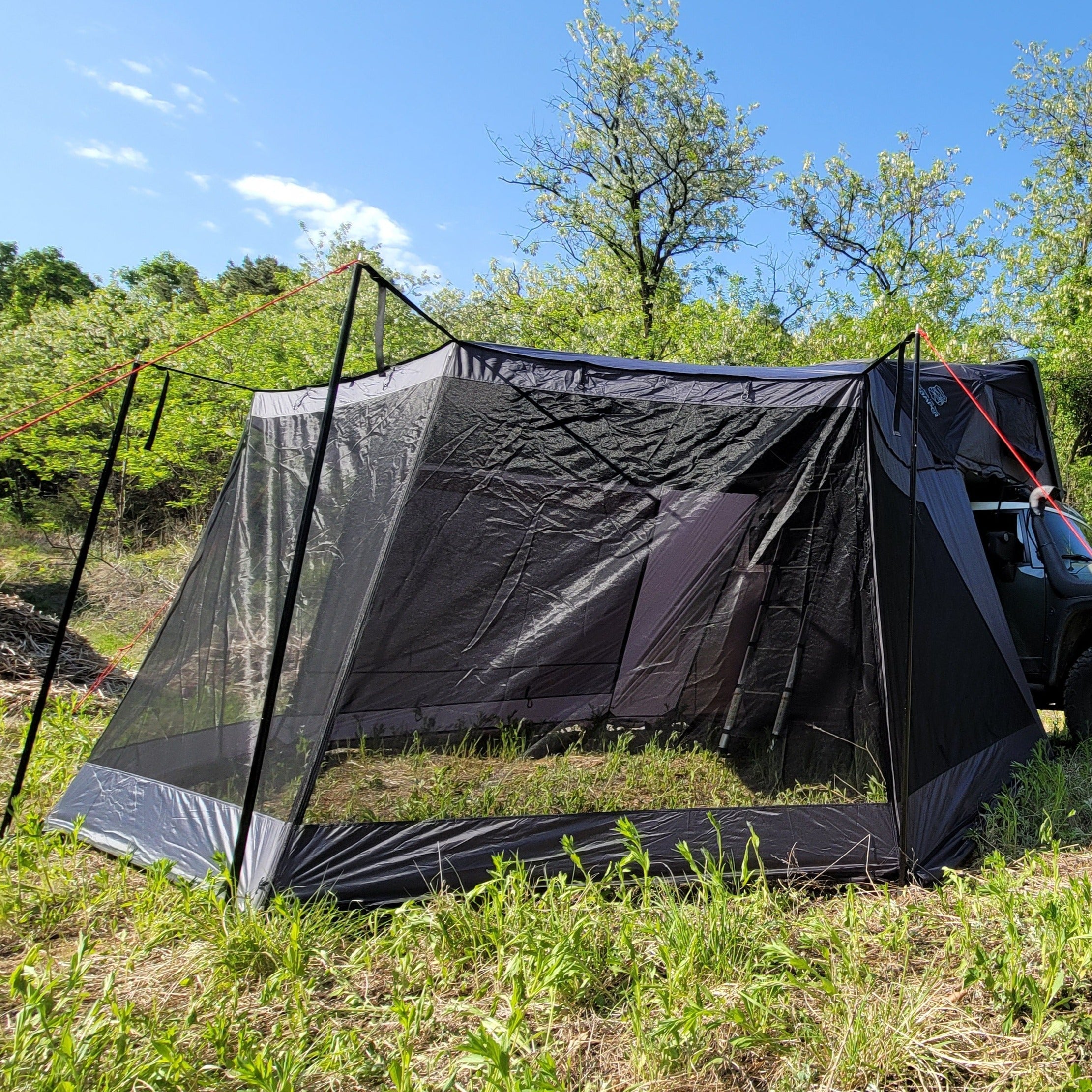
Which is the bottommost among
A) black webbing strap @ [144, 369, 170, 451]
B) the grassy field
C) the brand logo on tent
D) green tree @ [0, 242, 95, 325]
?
the grassy field

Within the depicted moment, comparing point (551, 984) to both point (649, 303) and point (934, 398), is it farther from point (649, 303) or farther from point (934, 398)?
point (649, 303)

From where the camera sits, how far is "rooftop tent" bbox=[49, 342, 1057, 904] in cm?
298

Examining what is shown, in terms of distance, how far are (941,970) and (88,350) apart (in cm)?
1435

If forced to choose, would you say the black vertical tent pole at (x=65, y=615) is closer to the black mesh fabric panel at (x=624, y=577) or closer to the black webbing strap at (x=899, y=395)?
the black mesh fabric panel at (x=624, y=577)

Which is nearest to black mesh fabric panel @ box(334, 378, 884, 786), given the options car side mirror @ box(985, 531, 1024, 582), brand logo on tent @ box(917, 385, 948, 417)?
brand logo on tent @ box(917, 385, 948, 417)

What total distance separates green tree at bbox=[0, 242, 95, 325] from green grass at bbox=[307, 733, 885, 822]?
27470 mm

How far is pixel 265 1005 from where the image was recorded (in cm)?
219

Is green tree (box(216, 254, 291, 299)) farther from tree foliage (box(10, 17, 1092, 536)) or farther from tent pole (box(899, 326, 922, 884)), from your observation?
tent pole (box(899, 326, 922, 884))

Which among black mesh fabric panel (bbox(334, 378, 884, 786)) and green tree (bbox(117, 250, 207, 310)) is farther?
green tree (bbox(117, 250, 207, 310))

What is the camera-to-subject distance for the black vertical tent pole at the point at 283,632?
263cm

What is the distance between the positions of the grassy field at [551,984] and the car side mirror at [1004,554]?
2.09m

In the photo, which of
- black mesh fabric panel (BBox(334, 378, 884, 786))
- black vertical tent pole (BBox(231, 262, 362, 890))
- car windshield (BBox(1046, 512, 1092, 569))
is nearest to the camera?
black vertical tent pole (BBox(231, 262, 362, 890))

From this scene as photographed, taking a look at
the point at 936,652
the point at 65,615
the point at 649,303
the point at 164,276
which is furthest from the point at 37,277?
the point at 936,652

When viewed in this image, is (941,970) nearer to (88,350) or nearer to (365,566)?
(365,566)
